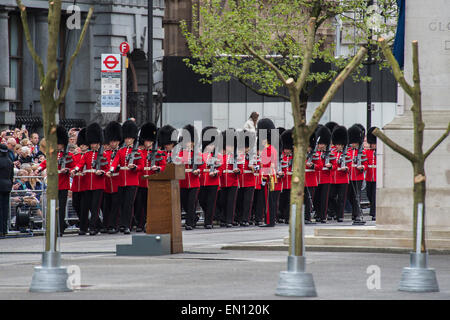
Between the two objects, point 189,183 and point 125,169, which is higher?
point 125,169

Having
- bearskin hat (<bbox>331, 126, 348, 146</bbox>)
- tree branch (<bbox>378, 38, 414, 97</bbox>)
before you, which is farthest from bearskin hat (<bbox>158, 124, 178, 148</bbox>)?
tree branch (<bbox>378, 38, 414, 97</bbox>)

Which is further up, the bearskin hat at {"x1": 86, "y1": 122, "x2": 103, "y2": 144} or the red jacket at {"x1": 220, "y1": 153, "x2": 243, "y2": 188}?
the bearskin hat at {"x1": 86, "y1": 122, "x2": 103, "y2": 144}

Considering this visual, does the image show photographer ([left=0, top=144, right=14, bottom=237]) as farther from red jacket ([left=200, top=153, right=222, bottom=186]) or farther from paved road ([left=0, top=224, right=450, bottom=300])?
red jacket ([left=200, top=153, right=222, bottom=186])

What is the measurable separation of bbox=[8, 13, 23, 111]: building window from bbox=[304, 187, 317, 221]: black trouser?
10.8m

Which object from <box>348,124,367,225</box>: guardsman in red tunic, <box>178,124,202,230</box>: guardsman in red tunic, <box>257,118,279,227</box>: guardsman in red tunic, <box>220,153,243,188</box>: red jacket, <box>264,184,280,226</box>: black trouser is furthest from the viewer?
<box>348,124,367,225</box>: guardsman in red tunic

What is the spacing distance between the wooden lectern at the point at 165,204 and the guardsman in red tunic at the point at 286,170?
358 inches

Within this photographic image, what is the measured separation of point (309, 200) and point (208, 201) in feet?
8.50

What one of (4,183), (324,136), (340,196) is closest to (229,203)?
(340,196)

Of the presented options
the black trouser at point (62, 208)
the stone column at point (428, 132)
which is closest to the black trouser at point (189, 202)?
the black trouser at point (62, 208)

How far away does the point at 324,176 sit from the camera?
28422 millimetres

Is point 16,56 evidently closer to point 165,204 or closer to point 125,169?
point 125,169

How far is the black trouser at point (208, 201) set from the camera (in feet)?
86.8

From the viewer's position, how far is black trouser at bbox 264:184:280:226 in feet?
87.9

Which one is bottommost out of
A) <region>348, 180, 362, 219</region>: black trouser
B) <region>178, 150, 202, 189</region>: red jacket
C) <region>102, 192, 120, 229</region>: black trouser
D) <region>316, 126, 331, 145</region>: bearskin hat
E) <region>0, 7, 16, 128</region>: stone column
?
<region>102, 192, 120, 229</region>: black trouser
